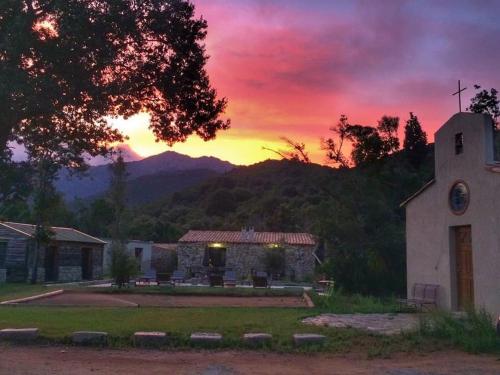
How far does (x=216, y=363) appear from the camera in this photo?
853 centimetres

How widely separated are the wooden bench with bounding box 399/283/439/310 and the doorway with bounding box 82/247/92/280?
84.3 feet

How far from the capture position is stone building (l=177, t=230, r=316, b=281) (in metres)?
38.4

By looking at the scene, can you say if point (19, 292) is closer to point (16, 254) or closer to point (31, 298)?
point (31, 298)

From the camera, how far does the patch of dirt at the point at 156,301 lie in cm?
1872

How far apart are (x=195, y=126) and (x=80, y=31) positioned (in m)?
3.39

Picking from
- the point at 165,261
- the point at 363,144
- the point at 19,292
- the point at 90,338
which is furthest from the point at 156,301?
→ the point at 165,261

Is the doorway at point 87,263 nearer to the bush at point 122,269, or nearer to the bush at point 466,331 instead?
the bush at point 122,269

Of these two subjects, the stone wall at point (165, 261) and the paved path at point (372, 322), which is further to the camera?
the stone wall at point (165, 261)

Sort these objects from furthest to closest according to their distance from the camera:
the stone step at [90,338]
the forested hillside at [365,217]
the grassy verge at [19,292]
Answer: the forested hillside at [365,217] → the grassy verge at [19,292] → the stone step at [90,338]

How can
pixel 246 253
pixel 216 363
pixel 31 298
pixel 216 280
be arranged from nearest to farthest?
pixel 216 363 < pixel 31 298 < pixel 216 280 < pixel 246 253

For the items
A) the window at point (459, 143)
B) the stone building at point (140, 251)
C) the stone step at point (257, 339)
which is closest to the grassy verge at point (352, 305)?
the window at point (459, 143)

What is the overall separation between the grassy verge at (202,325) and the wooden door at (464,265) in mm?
4069

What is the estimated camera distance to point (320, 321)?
13023 millimetres

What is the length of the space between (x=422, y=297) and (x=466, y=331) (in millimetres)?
5962
